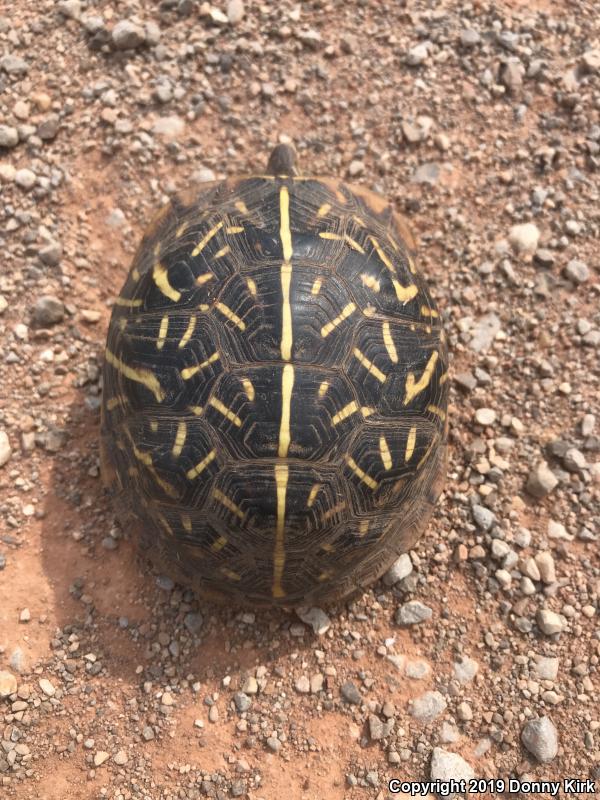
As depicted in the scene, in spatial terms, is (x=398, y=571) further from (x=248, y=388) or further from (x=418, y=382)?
(x=248, y=388)

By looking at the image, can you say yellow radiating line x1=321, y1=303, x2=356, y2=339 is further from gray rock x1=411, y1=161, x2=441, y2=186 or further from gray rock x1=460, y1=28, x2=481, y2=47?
gray rock x1=460, y1=28, x2=481, y2=47

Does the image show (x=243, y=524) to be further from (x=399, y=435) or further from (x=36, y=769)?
(x=36, y=769)

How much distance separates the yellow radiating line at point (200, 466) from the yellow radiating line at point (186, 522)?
23 centimetres

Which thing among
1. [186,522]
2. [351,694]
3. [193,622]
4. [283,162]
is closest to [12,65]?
[283,162]

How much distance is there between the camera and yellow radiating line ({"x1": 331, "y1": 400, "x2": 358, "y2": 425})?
9.32 ft

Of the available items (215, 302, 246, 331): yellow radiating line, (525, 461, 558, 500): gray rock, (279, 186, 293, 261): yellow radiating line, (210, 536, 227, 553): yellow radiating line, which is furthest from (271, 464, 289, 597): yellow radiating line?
(525, 461, 558, 500): gray rock

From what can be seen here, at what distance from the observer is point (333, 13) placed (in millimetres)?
4582

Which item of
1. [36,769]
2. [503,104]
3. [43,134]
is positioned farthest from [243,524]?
[503,104]

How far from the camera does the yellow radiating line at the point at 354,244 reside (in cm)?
314

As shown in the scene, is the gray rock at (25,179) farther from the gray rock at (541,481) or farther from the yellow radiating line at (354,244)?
the gray rock at (541,481)

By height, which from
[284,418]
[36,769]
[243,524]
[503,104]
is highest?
[503,104]

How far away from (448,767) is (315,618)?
1025 millimetres

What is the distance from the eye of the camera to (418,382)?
3150 millimetres

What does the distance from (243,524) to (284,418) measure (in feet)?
1.73
